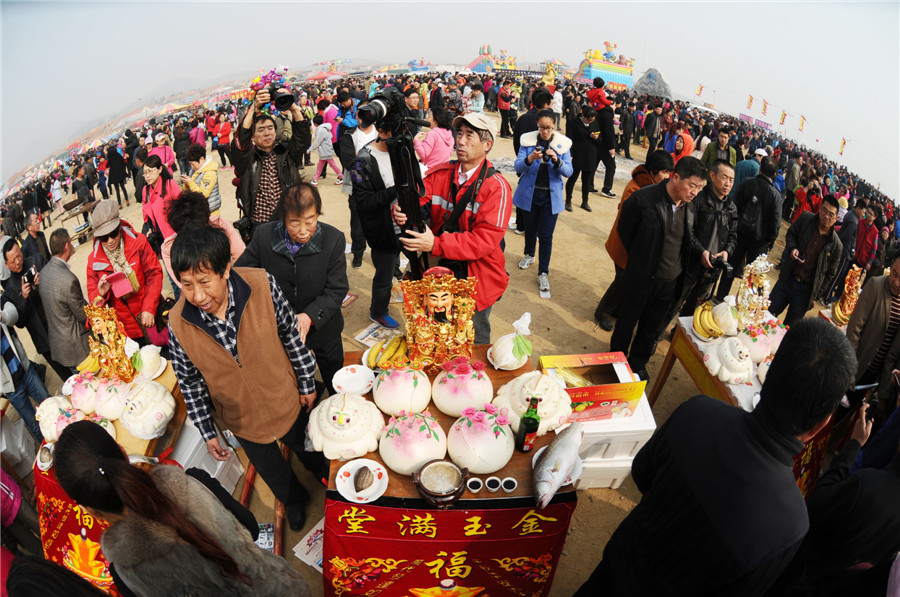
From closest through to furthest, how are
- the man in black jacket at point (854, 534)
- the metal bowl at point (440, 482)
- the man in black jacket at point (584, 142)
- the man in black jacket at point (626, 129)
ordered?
the man in black jacket at point (854, 534) < the metal bowl at point (440, 482) < the man in black jacket at point (584, 142) < the man in black jacket at point (626, 129)

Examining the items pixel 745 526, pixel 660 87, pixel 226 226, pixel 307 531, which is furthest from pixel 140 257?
pixel 660 87

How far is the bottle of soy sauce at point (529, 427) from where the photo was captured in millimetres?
2176

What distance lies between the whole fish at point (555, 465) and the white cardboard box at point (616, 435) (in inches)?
21.9

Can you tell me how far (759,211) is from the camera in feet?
14.6

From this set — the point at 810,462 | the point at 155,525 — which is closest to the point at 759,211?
the point at 810,462

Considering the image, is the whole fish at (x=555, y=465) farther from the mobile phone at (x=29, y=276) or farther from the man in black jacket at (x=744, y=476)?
the mobile phone at (x=29, y=276)

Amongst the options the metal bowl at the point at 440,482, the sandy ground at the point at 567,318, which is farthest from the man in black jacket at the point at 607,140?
the metal bowl at the point at 440,482

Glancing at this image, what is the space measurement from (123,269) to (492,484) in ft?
9.76

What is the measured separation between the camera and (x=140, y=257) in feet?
10.8

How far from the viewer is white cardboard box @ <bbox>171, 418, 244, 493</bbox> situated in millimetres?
2676

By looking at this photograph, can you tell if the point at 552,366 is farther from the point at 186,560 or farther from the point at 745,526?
the point at 186,560

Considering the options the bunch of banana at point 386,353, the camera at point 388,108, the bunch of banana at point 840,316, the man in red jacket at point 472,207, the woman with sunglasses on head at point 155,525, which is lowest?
the bunch of banana at point 840,316

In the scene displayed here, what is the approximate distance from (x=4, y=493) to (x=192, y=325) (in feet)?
5.23

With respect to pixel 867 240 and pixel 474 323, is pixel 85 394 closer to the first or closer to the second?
pixel 474 323
